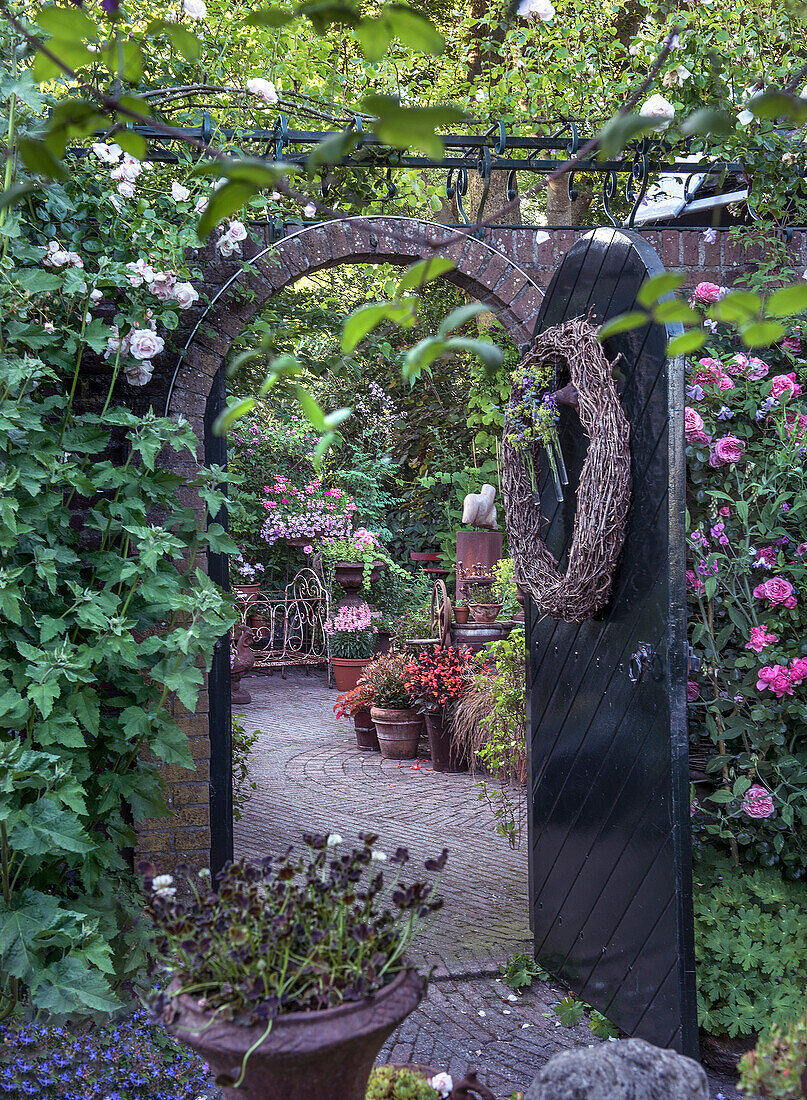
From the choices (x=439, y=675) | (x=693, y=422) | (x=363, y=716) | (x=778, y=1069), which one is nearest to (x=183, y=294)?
(x=693, y=422)

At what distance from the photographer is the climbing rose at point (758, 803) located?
10.2 feet

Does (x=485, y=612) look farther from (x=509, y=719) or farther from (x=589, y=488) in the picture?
(x=589, y=488)

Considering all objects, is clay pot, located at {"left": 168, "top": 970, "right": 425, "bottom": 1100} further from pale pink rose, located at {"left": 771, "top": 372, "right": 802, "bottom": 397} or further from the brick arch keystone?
pale pink rose, located at {"left": 771, "top": 372, "right": 802, "bottom": 397}

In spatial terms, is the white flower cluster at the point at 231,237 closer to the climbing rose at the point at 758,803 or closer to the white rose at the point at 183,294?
the white rose at the point at 183,294

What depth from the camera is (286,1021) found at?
1.39 meters

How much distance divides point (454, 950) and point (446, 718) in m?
3.00

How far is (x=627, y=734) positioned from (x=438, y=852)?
96.1 inches

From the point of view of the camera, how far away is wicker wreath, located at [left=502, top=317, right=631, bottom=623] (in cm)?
283

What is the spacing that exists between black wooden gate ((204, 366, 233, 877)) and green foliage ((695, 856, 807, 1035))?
5.84 ft

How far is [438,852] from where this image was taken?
501 cm

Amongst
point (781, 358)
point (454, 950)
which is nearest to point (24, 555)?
point (454, 950)

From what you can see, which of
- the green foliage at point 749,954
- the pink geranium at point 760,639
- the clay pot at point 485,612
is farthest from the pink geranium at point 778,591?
the clay pot at point 485,612

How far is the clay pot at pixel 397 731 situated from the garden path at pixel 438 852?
136mm

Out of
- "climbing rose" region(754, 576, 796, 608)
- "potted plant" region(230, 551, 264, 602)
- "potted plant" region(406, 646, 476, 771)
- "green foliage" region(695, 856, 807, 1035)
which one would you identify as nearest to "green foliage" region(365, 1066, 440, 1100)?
"green foliage" region(695, 856, 807, 1035)
